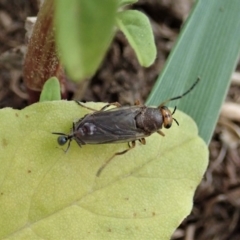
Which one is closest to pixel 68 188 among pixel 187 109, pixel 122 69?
pixel 187 109

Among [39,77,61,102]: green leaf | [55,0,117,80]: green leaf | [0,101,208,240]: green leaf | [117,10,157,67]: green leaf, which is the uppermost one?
[55,0,117,80]: green leaf

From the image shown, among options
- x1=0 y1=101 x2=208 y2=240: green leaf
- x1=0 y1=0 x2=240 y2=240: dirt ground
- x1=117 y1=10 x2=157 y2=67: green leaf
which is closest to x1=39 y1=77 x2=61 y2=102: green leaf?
x1=0 y1=101 x2=208 y2=240: green leaf

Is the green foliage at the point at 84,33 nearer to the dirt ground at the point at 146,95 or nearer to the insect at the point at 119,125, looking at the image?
the insect at the point at 119,125

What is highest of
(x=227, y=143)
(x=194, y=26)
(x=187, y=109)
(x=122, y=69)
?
(x=194, y=26)

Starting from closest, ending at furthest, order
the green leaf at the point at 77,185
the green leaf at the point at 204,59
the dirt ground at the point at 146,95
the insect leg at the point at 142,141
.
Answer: the green leaf at the point at 77,185, the insect leg at the point at 142,141, the green leaf at the point at 204,59, the dirt ground at the point at 146,95

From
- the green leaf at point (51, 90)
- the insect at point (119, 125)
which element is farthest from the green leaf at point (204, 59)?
the green leaf at point (51, 90)

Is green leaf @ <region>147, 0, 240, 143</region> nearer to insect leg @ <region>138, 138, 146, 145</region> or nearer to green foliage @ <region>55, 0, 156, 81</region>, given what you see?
insect leg @ <region>138, 138, 146, 145</region>

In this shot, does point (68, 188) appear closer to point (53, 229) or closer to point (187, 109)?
point (53, 229)
